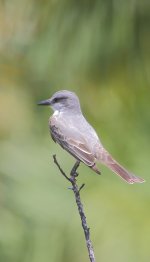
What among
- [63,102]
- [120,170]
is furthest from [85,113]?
[120,170]

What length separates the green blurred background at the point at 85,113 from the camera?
9.21ft

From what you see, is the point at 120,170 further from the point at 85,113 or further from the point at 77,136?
the point at 85,113

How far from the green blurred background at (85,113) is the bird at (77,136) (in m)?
0.98

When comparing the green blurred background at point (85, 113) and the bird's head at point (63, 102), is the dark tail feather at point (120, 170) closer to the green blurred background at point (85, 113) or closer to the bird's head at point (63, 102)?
the bird's head at point (63, 102)

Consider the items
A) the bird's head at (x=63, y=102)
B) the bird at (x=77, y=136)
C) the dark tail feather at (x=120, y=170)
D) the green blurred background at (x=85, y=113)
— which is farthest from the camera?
the green blurred background at (x=85, y=113)

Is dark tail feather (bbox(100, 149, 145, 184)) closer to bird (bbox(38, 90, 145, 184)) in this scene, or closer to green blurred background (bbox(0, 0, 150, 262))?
bird (bbox(38, 90, 145, 184))

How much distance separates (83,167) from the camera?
2.91 metres

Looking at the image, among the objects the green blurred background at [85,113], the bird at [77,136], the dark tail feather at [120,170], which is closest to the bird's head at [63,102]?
the bird at [77,136]

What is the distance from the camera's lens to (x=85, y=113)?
9.52 feet

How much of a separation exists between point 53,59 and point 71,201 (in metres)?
0.56

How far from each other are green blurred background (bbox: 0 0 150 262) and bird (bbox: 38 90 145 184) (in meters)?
0.98

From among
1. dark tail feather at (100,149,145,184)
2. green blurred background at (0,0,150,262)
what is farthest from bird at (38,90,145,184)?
green blurred background at (0,0,150,262)

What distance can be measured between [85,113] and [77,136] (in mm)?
1268

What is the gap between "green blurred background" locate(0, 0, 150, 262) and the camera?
2.81 metres
